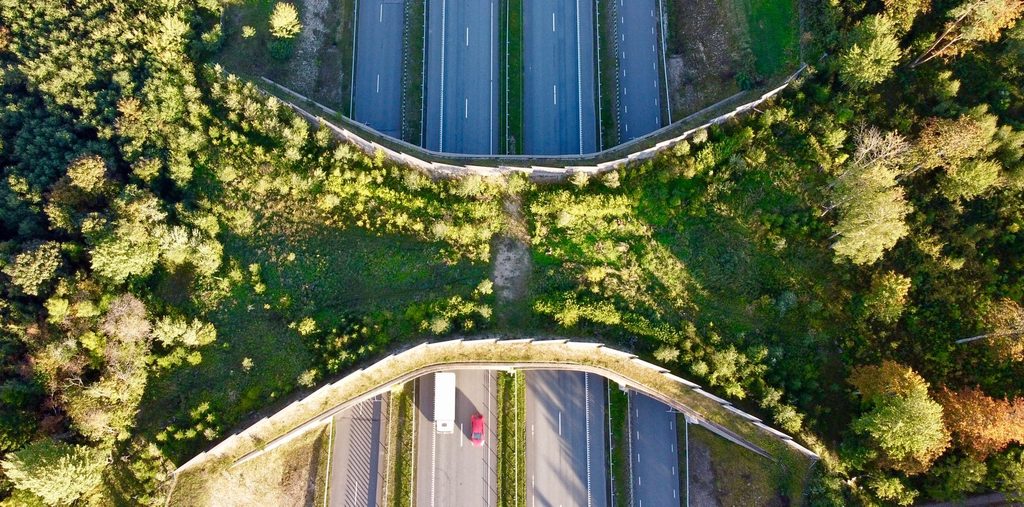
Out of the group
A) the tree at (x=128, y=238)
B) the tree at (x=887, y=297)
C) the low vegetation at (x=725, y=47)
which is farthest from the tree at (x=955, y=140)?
the tree at (x=128, y=238)

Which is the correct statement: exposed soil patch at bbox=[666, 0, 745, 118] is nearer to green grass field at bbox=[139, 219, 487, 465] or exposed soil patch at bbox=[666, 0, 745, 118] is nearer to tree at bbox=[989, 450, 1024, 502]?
green grass field at bbox=[139, 219, 487, 465]

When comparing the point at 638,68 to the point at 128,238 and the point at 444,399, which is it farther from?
the point at 128,238

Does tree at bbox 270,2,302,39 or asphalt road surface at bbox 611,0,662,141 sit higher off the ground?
tree at bbox 270,2,302,39

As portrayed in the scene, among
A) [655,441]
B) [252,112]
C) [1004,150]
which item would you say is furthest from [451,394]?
[1004,150]

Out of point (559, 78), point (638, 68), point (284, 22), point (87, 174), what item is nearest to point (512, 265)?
point (559, 78)

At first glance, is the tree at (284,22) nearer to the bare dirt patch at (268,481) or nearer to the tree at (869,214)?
the bare dirt patch at (268,481)

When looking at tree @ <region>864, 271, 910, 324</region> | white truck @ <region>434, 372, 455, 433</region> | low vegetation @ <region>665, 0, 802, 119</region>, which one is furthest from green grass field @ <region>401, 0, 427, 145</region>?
tree @ <region>864, 271, 910, 324</region>
